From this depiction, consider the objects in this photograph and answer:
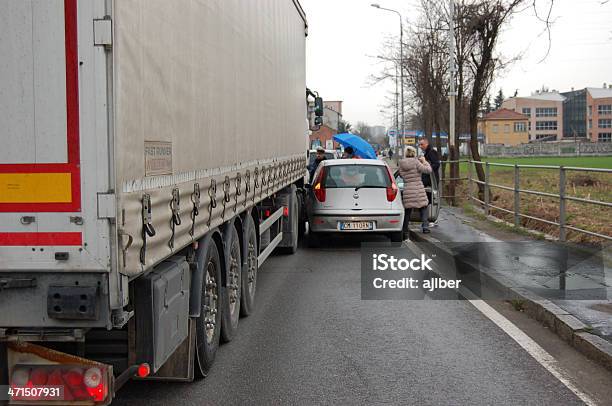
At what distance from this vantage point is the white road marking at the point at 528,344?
5.59 metres

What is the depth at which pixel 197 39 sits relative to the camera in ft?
18.0

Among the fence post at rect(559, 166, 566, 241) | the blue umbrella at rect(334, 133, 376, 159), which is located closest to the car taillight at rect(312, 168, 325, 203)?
the fence post at rect(559, 166, 566, 241)

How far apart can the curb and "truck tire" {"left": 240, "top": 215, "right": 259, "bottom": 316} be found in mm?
2880

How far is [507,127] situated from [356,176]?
5489 inches

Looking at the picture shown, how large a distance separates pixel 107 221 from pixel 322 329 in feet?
13.7

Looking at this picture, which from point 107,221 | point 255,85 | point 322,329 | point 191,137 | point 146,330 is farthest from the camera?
point 255,85

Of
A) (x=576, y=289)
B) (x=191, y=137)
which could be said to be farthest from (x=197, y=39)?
(x=576, y=289)

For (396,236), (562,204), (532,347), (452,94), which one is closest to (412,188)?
(396,236)

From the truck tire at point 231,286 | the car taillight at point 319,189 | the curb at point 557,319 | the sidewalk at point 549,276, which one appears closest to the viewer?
the curb at point 557,319

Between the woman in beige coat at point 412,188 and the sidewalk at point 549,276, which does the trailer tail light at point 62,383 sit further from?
the woman in beige coat at point 412,188

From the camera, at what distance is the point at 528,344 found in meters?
6.91

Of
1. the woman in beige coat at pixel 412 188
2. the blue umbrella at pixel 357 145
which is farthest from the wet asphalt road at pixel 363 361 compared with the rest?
the blue umbrella at pixel 357 145

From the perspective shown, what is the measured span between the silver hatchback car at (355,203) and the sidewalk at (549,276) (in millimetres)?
995

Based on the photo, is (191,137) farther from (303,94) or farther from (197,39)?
(303,94)
